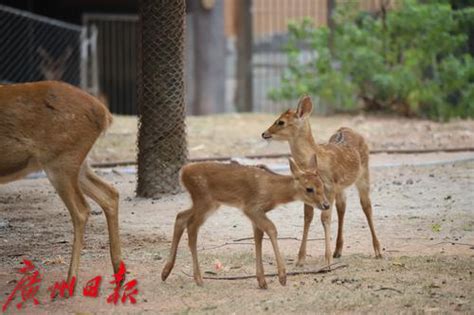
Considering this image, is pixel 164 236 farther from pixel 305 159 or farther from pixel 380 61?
pixel 380 61

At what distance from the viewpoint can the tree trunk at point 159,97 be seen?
386 inches

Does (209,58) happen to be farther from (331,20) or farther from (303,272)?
(303,272)

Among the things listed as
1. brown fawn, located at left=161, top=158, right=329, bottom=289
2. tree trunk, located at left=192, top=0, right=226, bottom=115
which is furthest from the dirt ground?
tree trunk, located at left=192, top=0, right=226, bottom=115

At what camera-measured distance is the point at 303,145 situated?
25.6 feet

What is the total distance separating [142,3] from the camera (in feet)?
32.5

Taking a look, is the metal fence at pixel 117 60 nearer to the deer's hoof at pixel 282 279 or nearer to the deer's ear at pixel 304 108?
the deer's ear at pixel 304 108

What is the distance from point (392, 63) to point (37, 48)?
21.7 feet

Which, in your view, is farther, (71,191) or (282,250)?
(282,250)

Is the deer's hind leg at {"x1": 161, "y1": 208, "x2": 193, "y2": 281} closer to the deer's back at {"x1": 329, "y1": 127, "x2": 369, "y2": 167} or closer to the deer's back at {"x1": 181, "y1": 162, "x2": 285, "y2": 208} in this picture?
the deer's back at {"x1": 181, "y1": 162, "x2": 285, "y2": 208}

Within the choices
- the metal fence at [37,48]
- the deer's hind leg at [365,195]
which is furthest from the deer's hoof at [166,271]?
the metal fence at [37,48]

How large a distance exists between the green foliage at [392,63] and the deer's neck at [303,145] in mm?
8751

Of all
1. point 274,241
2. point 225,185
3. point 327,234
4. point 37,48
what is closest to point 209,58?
point 37,48

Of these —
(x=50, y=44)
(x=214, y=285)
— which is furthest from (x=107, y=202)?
(x=50, y=44)

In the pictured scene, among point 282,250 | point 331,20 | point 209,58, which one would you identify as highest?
point 331,20
